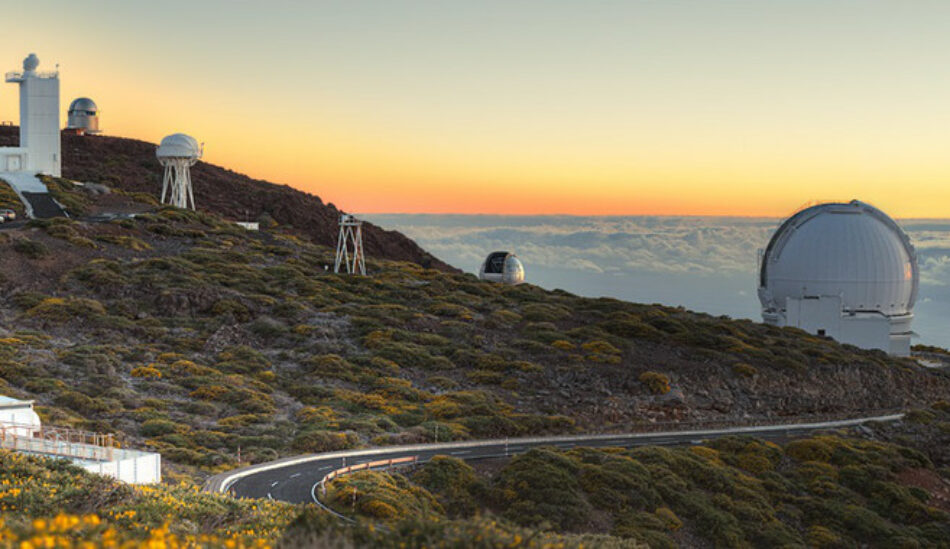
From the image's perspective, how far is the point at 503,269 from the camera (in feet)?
247

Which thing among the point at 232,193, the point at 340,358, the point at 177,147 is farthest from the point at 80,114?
the point at 340,358

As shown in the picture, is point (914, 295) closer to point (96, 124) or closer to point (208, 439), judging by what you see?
point (208, 439)

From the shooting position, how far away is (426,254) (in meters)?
102

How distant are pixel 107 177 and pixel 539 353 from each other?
71.3 metres

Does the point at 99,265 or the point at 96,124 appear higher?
the point at 96,124

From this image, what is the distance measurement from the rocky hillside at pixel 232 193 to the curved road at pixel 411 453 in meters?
61.9

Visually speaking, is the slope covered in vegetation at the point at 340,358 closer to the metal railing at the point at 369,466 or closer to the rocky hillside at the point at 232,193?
the metal railing at the point at 369,466

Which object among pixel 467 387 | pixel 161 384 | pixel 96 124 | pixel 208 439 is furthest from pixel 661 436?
pixel 96 124

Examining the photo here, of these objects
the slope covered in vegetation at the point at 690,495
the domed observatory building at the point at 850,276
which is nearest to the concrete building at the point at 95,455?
the slope covered in vegetation at the point at 690,495

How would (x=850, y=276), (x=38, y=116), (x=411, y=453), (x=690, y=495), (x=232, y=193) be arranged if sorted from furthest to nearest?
(x=232, y=193) → (x=38, y=116) → (x=850, y=276) → (x=411, y=453) → (x=690, y=495)

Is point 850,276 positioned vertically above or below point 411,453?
above

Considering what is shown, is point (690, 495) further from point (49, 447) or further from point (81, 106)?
point (81, 106)

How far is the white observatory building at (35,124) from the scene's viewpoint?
7700cm

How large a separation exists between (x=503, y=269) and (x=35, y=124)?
148 ft
